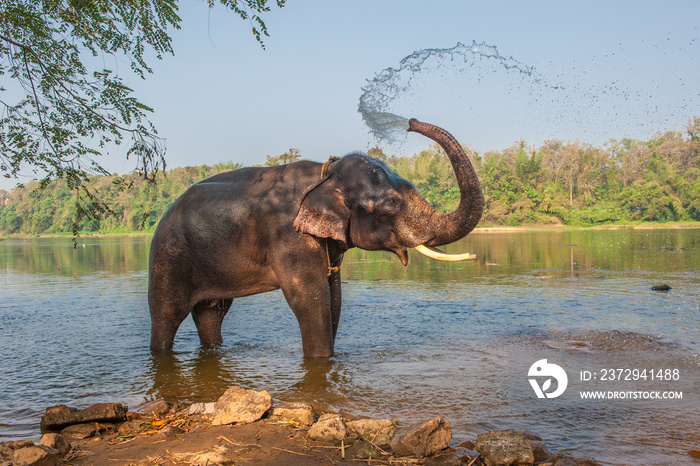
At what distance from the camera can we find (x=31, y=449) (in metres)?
3.32

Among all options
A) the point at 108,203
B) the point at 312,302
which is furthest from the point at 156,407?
the point at 108,203

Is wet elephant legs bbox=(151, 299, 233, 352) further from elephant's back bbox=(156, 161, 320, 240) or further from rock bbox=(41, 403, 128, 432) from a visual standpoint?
rock bbox=(41, 403, 128, 432)

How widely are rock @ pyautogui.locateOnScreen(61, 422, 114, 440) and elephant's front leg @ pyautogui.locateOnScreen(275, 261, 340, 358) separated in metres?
2.14

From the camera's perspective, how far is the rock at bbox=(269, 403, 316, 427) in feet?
13.8

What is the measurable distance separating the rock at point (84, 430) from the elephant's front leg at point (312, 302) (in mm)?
2142

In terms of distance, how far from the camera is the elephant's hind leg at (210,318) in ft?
22.6

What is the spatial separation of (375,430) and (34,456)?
2071mm

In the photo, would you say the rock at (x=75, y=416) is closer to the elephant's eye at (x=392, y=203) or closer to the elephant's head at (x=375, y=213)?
the elephant's head at (x=375, y=213)

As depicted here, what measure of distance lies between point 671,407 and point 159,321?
203 inches

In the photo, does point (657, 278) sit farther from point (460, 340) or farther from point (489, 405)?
point (489, 405)

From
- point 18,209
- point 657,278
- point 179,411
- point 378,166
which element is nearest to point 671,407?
point 378,166

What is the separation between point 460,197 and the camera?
529 centimetres

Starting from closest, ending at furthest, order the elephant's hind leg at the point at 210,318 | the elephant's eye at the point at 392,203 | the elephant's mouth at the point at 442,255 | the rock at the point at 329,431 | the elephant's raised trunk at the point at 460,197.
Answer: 1. the rock at the point at 329,431
2. the elephant's raised trunk at the point at 460,197
3. the elephant's mouth at the point at 442,255
4. the elephant's eye at the point at 392,203
5. the elephant's hind leg at the point at 210,318

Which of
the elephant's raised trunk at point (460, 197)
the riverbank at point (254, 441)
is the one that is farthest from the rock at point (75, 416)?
the elephant's raised trunk at point (460, 197)
